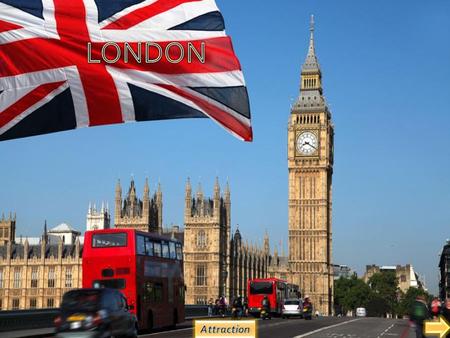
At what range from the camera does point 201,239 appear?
106875mm

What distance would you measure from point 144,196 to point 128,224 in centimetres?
406

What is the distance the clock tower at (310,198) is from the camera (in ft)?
399

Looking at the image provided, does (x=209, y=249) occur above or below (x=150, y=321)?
above

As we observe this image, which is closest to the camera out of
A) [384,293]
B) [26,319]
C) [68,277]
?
[26,319]

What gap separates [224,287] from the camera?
107 metres

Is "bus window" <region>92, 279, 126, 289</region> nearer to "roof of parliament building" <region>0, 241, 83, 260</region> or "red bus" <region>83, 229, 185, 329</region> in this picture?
"red bus" <region>83, 229, 185, 329</region>

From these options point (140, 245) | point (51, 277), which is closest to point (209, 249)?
point (51, 277)

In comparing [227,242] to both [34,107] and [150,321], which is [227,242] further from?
[34,107]

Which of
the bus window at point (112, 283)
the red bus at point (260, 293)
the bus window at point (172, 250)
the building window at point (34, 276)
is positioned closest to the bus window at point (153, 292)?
the bus window at point (172, 250)

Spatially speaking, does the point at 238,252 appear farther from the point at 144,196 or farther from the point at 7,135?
the point at 7,135

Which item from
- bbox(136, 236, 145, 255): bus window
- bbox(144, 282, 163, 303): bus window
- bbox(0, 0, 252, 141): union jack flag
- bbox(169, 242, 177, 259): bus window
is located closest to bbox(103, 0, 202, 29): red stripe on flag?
bbox(0, 0, 252, 141): union jack flag

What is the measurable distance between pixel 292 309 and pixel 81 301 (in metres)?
40.5

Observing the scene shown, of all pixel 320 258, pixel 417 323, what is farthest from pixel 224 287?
pixel 417 323

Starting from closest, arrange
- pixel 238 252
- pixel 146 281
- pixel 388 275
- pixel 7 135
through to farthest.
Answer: pixel 7 135, pixel 146 281, pixel 238 252, pixel 388 275
